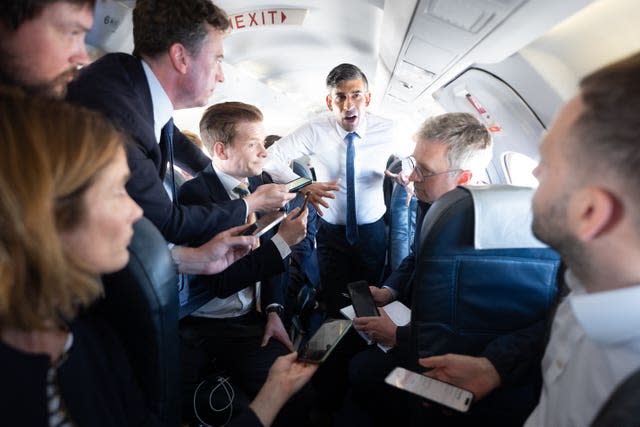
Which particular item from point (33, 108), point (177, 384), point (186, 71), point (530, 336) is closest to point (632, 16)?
point (530, 336)

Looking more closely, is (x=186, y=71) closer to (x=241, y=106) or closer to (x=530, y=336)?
(x=241, y=106)

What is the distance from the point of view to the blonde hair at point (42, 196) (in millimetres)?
721

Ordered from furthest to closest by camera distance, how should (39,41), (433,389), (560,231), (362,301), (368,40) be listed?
(368,40), (362,301), (433,389), (39,41), (560,231)

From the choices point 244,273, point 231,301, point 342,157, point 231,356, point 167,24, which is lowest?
point 231,356

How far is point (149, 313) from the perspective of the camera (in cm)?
107

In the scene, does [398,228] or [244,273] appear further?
[398,228]

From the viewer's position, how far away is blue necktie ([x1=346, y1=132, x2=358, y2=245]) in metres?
3.23

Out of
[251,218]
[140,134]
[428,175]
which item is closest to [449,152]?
[428,175]

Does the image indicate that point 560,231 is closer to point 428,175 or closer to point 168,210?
point 428,175

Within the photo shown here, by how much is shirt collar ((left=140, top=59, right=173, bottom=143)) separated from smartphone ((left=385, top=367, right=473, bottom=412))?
1.53 meters

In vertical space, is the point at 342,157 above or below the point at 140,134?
below

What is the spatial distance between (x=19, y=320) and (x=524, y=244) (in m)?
1.54

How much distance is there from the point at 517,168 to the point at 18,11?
3.80m

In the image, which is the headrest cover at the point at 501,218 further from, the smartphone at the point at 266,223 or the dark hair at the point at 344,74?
the dark hair at the point at 344,74
